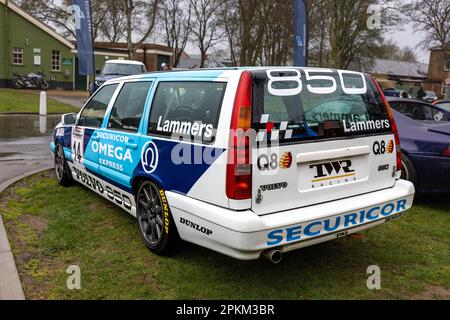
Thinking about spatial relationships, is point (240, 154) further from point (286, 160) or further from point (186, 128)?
point (186, 128)

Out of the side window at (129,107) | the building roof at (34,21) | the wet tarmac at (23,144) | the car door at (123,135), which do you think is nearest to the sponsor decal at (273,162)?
the car door at (123,135)

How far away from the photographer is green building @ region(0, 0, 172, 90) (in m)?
32.4

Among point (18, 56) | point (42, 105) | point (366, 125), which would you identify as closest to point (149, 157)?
point (366, 125)

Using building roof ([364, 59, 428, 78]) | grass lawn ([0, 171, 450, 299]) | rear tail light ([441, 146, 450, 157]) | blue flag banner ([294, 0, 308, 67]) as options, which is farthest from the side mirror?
building roof ([364, 59, 428, 78])

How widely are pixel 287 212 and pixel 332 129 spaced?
799 mm

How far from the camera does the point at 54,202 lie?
5.74 meters

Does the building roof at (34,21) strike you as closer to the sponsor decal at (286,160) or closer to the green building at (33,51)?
the green building at (33,51)

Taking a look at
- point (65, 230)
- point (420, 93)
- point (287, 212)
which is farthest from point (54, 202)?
point (420, 93)

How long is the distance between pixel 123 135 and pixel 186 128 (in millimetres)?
1113

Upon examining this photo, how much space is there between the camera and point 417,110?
7754mm

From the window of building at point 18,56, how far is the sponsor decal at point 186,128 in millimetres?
33341

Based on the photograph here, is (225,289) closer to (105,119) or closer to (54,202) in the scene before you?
(105,119)

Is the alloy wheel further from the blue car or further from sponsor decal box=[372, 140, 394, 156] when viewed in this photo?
the blue car

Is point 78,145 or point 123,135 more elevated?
point 123,135
